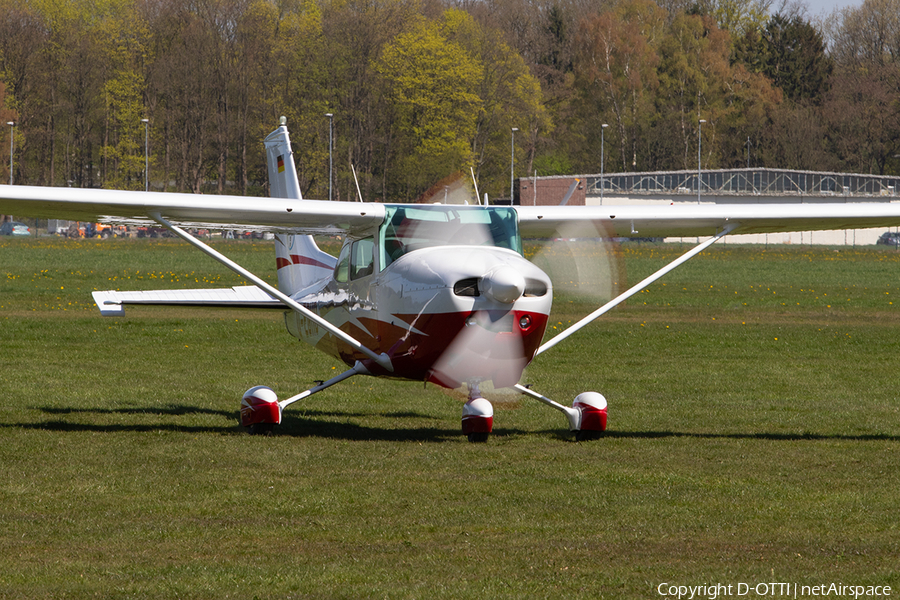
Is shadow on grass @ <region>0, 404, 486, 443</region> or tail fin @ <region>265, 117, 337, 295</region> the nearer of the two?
shadow on grass @ <region>0, 404, 486, 443</region>

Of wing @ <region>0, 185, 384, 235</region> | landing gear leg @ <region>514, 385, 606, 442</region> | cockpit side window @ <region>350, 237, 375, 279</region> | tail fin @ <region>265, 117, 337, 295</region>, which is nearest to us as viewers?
wing @ <region>0, 185, 384, 235</region>

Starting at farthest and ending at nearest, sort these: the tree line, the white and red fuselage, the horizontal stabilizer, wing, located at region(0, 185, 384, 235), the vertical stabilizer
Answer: the tree line < the vertical stabilizer < the horizontal stabilizer < wing, located at region(0, 185, 384, 235) < the white and red fuselage

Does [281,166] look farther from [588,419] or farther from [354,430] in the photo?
[588,419]

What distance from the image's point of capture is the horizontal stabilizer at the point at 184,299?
11.6 meters

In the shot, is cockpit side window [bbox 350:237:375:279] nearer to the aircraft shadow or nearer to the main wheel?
the aircraft shadow

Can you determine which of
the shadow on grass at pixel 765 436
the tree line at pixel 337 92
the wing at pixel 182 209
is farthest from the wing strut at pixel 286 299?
the tree line at pixel 337 92

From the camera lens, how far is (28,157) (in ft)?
269

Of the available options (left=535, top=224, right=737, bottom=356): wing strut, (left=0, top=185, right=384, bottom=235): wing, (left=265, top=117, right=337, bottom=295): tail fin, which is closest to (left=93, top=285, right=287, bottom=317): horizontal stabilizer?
(left=265, top=117, right=337, bottom=295): tail fin

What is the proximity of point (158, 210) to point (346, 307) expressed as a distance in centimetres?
205

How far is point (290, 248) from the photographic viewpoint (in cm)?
1330

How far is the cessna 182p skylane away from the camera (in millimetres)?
8859

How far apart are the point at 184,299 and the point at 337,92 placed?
69208 millimetres

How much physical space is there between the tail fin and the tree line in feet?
183

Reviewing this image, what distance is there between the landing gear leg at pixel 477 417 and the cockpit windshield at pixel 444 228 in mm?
1338
